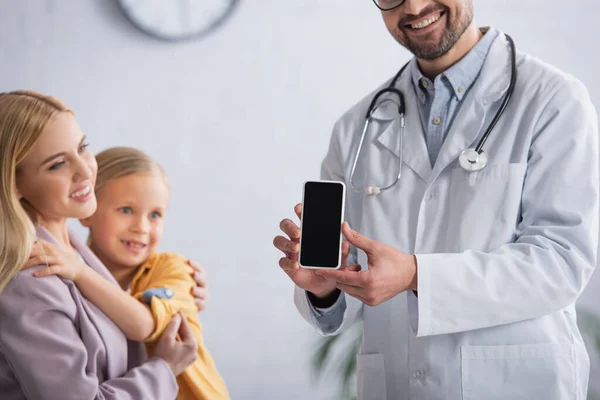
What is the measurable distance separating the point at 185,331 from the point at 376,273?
0.69m

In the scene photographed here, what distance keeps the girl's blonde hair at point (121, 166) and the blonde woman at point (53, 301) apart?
28 centimetres

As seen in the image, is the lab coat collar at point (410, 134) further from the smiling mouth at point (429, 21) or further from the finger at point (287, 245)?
the finger at point (287, 245)

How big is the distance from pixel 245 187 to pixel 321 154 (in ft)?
1.08

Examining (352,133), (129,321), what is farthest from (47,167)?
(352,133)

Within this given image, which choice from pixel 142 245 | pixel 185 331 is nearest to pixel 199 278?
pixel 142 245

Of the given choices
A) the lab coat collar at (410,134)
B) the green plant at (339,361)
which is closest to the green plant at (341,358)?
the green plant at (339,361)

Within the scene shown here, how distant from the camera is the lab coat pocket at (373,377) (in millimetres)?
1473

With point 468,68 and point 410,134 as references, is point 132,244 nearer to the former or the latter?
point 410,134

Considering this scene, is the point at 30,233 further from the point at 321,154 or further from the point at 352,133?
the point at 321,154

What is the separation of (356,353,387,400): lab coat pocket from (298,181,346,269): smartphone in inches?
13.8

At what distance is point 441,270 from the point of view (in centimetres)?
125

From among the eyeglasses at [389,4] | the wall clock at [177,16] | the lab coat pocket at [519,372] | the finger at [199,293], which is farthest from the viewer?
the wall clock at [177,16]

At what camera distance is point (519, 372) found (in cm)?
131

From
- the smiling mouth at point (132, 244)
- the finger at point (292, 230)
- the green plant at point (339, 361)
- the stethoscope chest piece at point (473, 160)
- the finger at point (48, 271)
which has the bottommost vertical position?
the green plant at point (339, 361)
